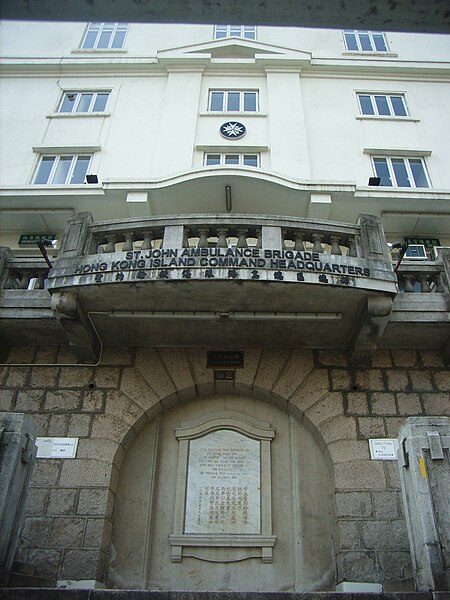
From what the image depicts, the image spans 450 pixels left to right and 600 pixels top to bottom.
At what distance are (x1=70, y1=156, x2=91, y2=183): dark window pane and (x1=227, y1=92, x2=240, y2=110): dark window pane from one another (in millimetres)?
4801

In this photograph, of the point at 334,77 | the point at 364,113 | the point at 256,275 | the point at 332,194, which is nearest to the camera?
the point at 256,275

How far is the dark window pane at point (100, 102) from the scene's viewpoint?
1559 centimetres

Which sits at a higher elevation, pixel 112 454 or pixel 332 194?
pixel 332 194

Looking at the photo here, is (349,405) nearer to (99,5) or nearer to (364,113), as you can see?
(99,5)

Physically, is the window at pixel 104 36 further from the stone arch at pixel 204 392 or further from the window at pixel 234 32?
the stone arch at pixel 204 392

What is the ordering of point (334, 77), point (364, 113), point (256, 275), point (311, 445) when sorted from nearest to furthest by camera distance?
point (256, 275) < point (311, 445) < point (364, 113) < point (334, 77)

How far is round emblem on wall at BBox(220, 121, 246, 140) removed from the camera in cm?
1442

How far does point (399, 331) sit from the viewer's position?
895cm

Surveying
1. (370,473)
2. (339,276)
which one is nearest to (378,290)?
(339,276)

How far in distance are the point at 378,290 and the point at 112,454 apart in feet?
17.7

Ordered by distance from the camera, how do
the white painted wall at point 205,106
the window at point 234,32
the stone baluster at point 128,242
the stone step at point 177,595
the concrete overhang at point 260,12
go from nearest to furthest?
the concrete overhang at point 260,12 < the stone step at point 177,595 < the stone baluster at point 128,242 < the white painted wall at point 205,106 < the window at point 234,32

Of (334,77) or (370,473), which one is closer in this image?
(370,473)

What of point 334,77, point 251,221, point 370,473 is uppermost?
point 334,77

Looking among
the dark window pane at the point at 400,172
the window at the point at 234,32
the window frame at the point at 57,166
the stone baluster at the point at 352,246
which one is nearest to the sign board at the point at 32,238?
the window frame at the point at 57,166
